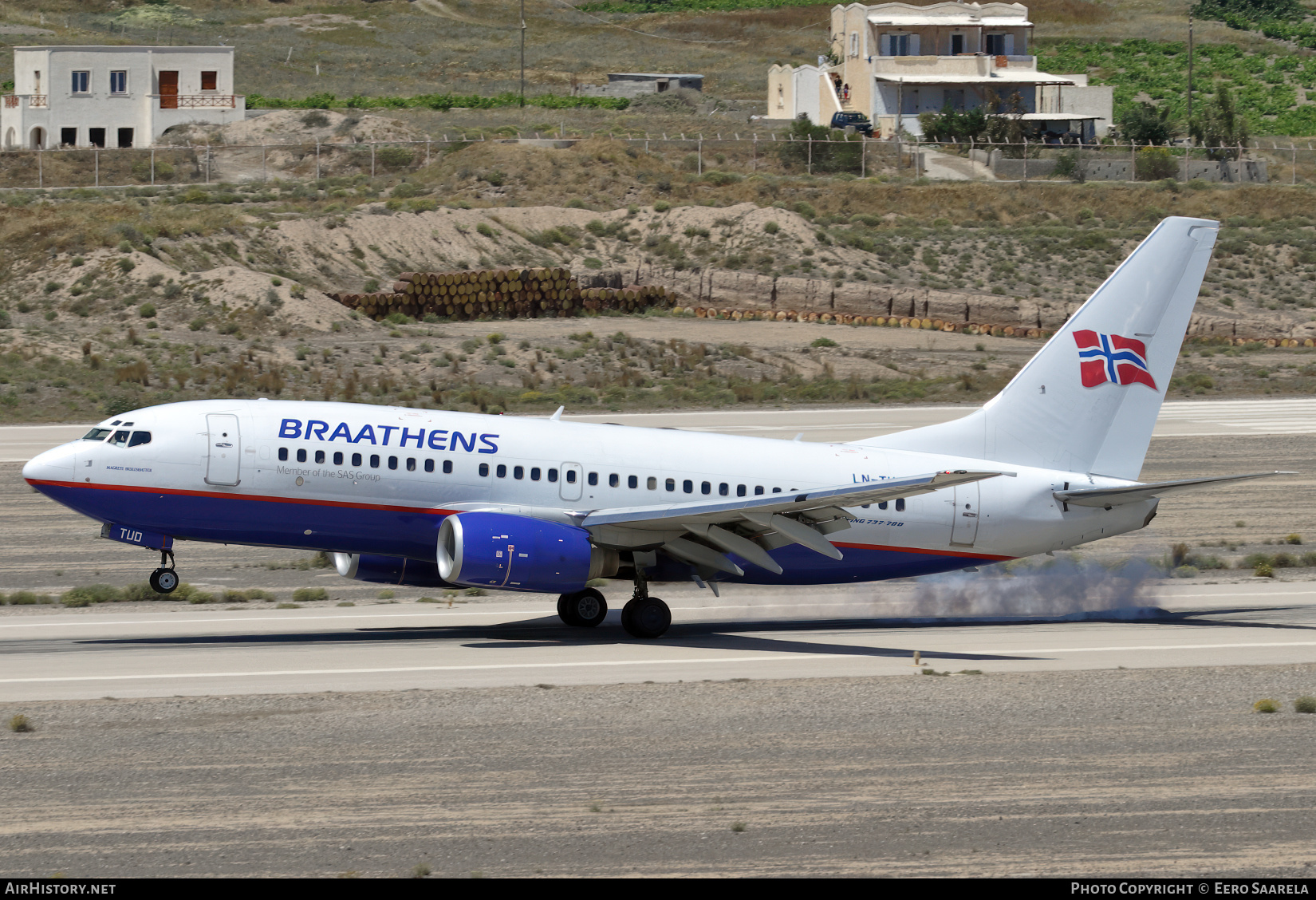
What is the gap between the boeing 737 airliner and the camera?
95.9ft

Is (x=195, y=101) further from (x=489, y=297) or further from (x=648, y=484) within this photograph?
(x=648, y=484)

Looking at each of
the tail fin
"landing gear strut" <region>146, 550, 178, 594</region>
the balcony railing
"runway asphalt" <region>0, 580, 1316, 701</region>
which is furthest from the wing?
the balcony railing

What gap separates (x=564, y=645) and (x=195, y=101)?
118m

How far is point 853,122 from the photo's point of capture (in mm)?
141375

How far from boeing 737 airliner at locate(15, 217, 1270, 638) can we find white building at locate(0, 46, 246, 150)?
4304 inches

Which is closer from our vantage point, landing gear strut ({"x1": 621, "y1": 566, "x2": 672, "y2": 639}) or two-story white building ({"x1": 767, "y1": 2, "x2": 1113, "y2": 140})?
landing gear strut ({"x1": 621, "y1": 566, "x2": 672, "y2": 639})

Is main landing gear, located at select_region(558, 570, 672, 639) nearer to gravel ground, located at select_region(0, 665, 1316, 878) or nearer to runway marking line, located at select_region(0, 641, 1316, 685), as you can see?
runway marking line, located at select_region(0, 641, 1316, 685)

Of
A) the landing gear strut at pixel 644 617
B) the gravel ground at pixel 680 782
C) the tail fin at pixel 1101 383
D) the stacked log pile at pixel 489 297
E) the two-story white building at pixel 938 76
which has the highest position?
the two-story white building at pixel 938 76

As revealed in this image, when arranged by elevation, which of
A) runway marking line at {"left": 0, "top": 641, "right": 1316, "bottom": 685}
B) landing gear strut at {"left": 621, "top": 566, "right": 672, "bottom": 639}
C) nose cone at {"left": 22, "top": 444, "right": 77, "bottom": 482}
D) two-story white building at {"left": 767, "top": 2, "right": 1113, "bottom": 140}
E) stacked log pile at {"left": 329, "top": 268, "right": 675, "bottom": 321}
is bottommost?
runway marking line at {"left": 0, "top": 641, "right": 1316, "bottom": 685}

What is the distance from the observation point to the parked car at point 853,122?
14062cm

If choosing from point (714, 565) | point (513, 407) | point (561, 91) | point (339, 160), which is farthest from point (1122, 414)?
point (561, 91)

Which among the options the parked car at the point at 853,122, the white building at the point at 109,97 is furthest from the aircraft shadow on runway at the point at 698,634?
the parked car at the point at 853,122

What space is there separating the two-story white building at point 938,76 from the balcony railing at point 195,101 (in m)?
55.4

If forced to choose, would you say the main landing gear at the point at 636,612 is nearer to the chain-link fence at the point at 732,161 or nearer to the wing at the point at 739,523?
the wing at the point at 739,523
